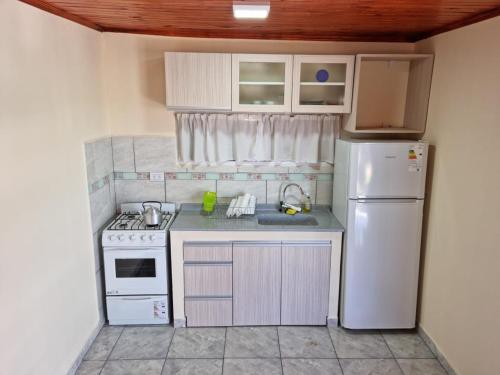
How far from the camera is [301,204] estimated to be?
358 cm

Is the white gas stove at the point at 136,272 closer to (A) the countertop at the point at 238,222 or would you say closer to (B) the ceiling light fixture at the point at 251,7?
(A) the countertop at the point at 238,222

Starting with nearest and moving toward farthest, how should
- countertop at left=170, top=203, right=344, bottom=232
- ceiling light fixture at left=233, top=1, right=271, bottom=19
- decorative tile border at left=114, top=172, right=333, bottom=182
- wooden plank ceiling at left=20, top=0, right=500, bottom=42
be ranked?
ceiling light fixture at left=233, top=1, right=271, bottom=19 < wooden plank ceiling at left=20, top=0, right=500, bottom=42 < countertop at left=170, top=203, right=344, bottom=232 < decorative tile border at left=114, top=172, right=333, bottom=182

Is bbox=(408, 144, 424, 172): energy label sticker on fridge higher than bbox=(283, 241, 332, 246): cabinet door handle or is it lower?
higher

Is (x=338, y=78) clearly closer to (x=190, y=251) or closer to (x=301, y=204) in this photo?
(x=301, y=204)

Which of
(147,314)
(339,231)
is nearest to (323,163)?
(339,231)

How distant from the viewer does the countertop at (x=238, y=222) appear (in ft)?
9.93

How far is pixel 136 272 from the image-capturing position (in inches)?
122

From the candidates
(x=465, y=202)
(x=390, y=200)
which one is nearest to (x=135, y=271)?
(x=390, y=200)

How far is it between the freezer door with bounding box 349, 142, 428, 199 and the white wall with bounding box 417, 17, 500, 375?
0.47 ft

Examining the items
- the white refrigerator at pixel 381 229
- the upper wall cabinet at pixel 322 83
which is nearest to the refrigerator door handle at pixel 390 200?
the white refrigerator at pixel 381 229

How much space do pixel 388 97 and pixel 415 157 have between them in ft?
2.52

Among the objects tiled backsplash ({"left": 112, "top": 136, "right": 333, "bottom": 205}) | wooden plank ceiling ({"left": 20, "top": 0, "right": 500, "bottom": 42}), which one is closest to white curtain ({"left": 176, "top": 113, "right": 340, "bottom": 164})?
tiled backsplash ({"left": 112, "top": 136, "right": 333, "bottom": 205})

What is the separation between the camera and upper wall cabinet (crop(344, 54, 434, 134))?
310cm

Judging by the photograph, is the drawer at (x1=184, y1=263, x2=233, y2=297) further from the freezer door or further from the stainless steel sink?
Answer: the freezer door
